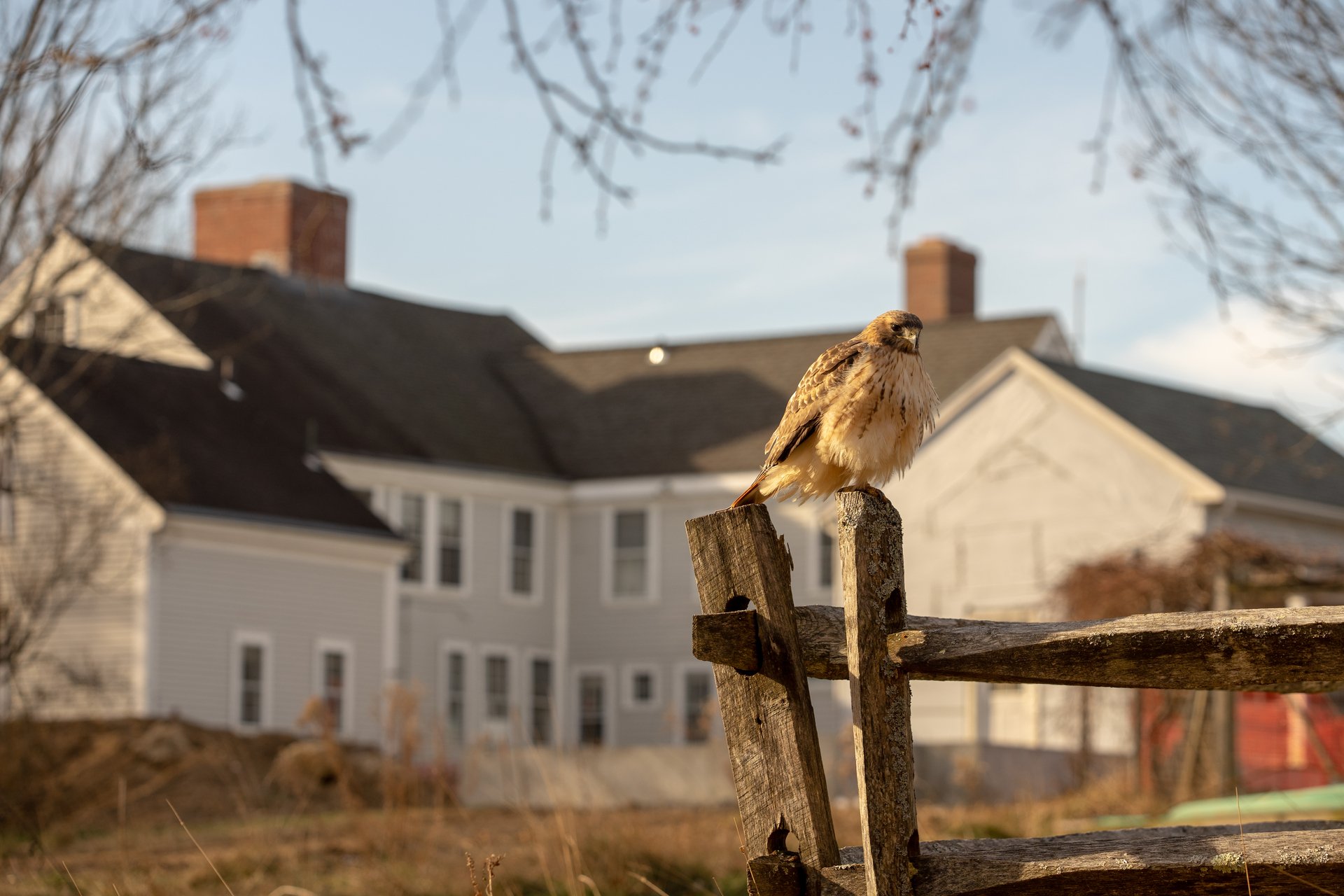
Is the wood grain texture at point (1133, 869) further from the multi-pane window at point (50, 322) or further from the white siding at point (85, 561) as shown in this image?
the white siding at point (85, 561)

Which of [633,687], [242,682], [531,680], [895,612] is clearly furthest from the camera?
[633,687]

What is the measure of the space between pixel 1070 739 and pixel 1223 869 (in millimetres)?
20504

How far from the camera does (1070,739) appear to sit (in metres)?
24.3

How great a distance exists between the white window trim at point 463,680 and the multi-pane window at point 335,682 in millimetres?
3064

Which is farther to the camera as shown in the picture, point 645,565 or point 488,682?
point 645,565

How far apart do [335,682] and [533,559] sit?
6.91 metres

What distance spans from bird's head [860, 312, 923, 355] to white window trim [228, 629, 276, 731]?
22.6m

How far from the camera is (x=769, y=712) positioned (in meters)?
4.60

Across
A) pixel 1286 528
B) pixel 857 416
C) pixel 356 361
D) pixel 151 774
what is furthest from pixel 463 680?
pixel 857 416

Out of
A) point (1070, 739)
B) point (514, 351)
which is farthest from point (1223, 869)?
point (514, 351)

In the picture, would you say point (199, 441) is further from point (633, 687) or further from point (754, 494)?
point (754, 494)

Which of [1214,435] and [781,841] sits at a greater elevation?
[1214,435]

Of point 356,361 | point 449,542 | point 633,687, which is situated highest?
point 356,361

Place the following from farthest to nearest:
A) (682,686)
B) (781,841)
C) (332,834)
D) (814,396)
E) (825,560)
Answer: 1. (682,686)
2. (825,560)
3. (332,834)
4. (814,396)
5. (781,841)
